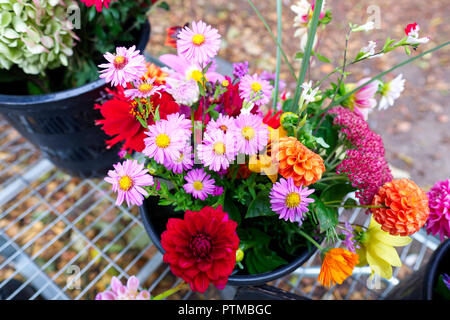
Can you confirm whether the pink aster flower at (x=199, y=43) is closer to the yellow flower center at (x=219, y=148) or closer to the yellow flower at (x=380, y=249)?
the yellow flower center at (x=219, y=148)

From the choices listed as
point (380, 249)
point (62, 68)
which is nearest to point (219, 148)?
point (380, 249)

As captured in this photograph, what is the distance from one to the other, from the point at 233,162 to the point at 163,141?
10 cm

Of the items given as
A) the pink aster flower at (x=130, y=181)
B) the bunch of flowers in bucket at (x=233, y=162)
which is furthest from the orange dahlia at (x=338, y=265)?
the pink aster flower at (x=130, y=181)

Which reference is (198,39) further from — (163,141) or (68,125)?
(68,125)

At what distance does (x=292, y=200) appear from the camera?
357 millimetres

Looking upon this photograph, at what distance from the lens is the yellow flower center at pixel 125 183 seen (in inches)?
13.3

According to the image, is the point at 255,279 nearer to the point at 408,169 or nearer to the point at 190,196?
the point at 190,196

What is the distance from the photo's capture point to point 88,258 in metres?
0.81

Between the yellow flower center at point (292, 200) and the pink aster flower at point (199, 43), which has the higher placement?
the pink aster flower at point (199, 43)

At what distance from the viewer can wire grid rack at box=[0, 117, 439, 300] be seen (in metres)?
0.59

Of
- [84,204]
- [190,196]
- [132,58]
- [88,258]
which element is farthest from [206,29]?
[84,204]

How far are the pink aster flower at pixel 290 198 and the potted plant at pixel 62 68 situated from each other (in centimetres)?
36

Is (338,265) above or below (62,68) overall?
below

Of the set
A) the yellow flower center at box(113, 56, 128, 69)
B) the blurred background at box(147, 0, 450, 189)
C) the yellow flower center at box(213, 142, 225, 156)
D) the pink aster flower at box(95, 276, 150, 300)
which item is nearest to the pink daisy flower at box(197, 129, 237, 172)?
the yellow flower center at box(213, 142, 225, 156)
